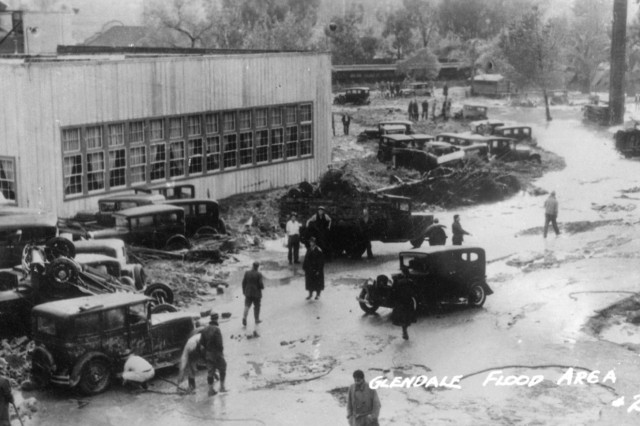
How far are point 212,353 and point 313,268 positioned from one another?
6.50 meters

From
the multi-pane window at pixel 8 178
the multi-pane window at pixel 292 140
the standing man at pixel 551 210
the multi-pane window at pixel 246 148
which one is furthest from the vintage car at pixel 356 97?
the multi-pane window at pixel 8 178

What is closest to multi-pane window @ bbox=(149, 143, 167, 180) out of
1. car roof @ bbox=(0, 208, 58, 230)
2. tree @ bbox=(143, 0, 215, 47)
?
car roof @ bbox=(0, 208, 58, 230)

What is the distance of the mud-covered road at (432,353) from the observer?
1442cm

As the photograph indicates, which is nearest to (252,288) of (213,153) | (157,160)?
(157,160)

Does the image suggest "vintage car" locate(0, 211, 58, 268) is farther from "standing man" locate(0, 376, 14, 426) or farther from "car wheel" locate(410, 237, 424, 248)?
"car wheel" locate(410, 237, 424, 248)

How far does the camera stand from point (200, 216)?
28.2 m

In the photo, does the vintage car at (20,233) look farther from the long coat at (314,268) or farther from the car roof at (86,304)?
the long coat at (314,268)

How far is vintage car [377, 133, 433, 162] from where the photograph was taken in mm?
42594

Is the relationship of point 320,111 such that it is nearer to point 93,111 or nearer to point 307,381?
point 93,111

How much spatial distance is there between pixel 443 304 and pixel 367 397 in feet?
28.1

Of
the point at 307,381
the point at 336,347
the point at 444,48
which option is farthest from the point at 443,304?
the point at 444,48

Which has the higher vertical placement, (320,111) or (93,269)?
(320,111)

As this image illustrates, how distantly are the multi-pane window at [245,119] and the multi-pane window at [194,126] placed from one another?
201 cm

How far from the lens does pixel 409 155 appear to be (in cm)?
4091
